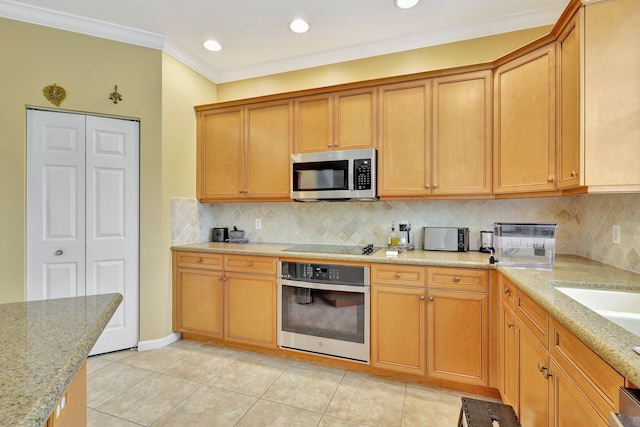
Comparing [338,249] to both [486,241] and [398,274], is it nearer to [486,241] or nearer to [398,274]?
[398,274]

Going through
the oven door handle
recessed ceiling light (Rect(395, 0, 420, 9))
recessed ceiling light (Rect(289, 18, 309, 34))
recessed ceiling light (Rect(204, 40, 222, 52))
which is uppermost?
recessed ceiling light (Rect(204, 40, 222, 52))

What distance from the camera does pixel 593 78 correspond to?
1547 millimetres

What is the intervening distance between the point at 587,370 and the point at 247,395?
1984mm

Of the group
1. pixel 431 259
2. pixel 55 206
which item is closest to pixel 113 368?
pixel 55 206

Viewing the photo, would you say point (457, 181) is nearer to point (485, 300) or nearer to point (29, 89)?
point (485, 300)

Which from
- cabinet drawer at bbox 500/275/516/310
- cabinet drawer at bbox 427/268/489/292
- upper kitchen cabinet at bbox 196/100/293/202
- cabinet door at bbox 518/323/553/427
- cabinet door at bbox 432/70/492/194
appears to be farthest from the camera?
upper kitchen cabinet at bbox 196/100/293/202

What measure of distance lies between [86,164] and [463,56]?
3510 mm

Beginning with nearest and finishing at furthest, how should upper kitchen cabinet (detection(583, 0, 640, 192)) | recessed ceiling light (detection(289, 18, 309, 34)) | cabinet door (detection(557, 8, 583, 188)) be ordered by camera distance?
upper kitchen cabinet (detection(583, 0, 640, 192)) < cabinet door (detection(557, 8, 583, 188)) < recessed ceiling light (detection(289, 18, 309, 34))

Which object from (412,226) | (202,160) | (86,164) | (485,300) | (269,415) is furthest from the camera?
(202,160)

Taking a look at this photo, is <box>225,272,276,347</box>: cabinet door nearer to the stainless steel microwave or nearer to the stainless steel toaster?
the stainless steel microwave

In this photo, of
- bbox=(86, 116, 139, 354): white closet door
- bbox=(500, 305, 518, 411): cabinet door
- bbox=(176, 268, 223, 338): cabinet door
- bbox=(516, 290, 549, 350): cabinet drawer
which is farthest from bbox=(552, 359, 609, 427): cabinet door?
bbox=(86, 116, 139, 354): white closet door

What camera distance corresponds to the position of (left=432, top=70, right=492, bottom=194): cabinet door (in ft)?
7.63

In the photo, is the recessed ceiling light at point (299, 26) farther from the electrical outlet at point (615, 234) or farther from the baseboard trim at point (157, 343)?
the baseboard trim at point (157, 343)

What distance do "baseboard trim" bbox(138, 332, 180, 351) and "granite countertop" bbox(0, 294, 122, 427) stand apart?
1924 millimetres
